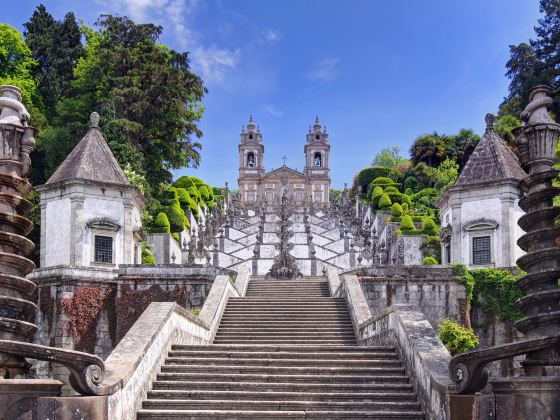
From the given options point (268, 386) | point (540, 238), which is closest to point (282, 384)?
point (268, 386)

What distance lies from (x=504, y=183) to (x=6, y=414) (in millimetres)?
21374

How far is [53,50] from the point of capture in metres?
42.6

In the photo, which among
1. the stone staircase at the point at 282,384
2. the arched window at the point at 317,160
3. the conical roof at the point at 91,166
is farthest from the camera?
the arched window at the point at 317,160

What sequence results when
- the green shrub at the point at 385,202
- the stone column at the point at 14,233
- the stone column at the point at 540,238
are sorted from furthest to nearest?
the green shrub at the point at 385,202, the stone column at the point at 14,233, the stone column at the point at 540,238

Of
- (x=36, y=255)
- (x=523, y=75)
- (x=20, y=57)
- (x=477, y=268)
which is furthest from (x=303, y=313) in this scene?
(x=523, y=75)

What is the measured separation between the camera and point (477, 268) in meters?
25.2

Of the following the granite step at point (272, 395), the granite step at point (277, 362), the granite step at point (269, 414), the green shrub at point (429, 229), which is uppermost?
the green shrub at point (429, 229)

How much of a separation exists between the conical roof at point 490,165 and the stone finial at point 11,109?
19.9 metres

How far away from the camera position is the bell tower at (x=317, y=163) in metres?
94.8

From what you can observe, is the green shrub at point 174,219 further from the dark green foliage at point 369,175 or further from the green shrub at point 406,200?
the dark green foliage at point 369,175

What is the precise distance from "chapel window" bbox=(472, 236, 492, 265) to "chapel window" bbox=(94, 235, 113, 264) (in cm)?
1398

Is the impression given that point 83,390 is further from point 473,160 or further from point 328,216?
point 328,216

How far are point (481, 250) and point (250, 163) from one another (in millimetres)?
73343

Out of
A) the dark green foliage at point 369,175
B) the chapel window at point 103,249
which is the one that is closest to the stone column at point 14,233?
the chapel window at point 103,249
